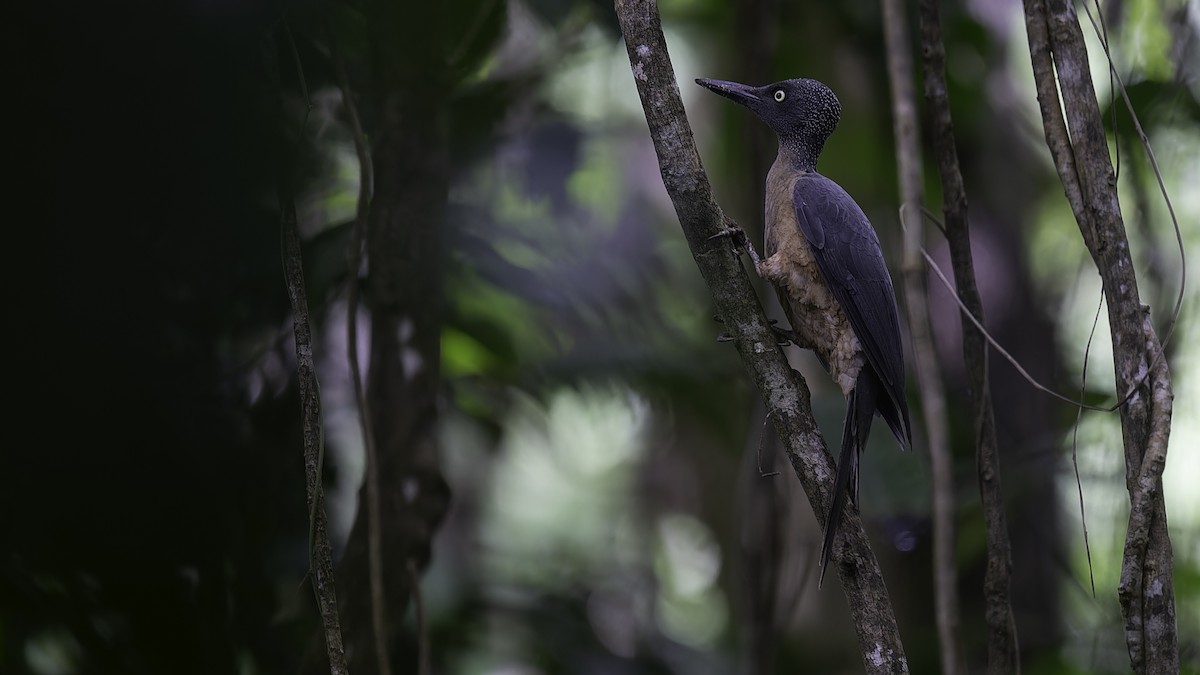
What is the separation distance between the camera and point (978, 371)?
10.3 ft

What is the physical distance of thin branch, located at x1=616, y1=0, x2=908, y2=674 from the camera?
2.36 metres

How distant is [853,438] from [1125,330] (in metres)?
0.76

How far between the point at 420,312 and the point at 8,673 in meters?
1.64

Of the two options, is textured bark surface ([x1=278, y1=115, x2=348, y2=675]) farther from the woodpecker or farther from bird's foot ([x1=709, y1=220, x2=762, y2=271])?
the woodpecker

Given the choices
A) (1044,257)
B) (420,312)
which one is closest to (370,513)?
(420,312)

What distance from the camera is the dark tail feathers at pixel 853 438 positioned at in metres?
2.36

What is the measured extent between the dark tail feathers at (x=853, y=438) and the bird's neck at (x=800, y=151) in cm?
85

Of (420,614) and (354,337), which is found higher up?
(354,337)

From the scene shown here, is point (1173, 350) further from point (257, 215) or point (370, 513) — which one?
point (257, 215)

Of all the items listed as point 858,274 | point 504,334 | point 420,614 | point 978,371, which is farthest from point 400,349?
point 978,371

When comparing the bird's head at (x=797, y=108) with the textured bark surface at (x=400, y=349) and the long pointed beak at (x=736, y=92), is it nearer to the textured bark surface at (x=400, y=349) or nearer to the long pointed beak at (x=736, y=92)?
the long pointed beak at (x=736, y=92)

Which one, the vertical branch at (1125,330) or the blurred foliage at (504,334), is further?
the vertical branch at (1125,330)

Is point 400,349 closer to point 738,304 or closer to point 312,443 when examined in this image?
point 312,443

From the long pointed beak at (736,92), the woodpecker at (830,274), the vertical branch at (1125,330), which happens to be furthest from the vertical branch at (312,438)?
the vertical branch at (1125,330)
